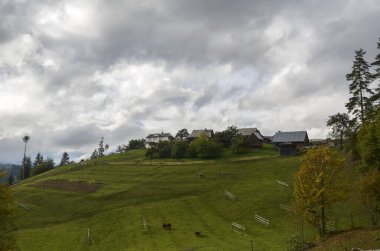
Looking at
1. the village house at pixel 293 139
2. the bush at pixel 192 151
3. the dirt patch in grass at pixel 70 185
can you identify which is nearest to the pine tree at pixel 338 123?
the village house at pixel 293 139

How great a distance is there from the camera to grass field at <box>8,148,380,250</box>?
5753 centimetres

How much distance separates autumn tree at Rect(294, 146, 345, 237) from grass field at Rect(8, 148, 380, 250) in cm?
651

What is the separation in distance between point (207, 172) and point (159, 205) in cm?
2822

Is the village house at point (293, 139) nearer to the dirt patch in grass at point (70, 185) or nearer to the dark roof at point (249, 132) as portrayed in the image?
the dark roof at point (249, 132)

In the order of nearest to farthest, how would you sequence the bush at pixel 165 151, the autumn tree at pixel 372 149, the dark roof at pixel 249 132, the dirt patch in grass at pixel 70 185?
the autumn tree at pixel 372 149
the dirt patch in grass at pixel 70 185
the bush at pixel 165 151
the dark roof at pixel 249 132

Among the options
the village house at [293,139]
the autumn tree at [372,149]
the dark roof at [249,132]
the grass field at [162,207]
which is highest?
the dark roof at [249,132]

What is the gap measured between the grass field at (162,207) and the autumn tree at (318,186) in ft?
21.3

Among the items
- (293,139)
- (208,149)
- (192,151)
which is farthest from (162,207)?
(293,139)

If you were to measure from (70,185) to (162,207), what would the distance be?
38.0 meters

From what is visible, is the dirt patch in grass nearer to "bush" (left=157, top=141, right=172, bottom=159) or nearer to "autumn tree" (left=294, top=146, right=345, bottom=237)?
"bush" (left=157, top=141, right=172, bottom=159)

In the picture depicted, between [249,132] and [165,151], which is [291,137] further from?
[165,151]

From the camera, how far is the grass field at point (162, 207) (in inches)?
2265

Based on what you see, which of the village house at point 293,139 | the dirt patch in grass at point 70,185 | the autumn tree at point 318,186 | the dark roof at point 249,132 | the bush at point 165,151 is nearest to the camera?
the autumn tree at point 318,186

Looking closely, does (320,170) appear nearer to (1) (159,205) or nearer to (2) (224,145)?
(1) (159,205)
